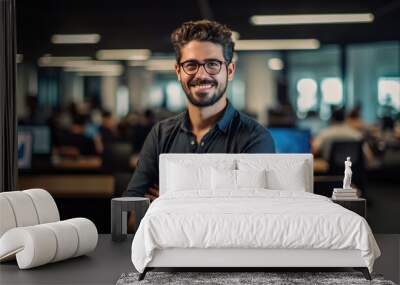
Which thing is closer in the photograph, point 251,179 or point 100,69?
point 251,179

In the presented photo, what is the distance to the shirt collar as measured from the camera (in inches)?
311

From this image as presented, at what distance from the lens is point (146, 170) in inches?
317

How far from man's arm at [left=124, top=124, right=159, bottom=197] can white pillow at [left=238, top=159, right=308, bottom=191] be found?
102 centimetres

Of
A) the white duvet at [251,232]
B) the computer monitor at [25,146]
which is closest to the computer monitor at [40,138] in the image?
the computer monitor at [25,146]

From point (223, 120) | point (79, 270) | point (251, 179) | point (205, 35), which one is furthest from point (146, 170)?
point (79, 270)

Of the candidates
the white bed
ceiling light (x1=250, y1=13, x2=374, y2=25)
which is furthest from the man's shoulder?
the white bed

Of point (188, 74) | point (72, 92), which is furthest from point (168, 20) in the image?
point (72, 92)

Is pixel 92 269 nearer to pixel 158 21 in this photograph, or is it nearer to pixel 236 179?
pixel 236 179

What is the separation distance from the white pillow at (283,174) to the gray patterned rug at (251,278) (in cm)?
151

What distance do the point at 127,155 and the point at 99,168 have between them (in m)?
0.35

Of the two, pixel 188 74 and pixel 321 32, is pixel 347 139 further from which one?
pixel 188 74

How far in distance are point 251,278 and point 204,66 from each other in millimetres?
2923

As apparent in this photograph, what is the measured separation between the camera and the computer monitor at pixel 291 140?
8.05 metres

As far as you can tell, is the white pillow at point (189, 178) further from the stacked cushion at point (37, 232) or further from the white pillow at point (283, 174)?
the stacked cushion at point (37, 232)
